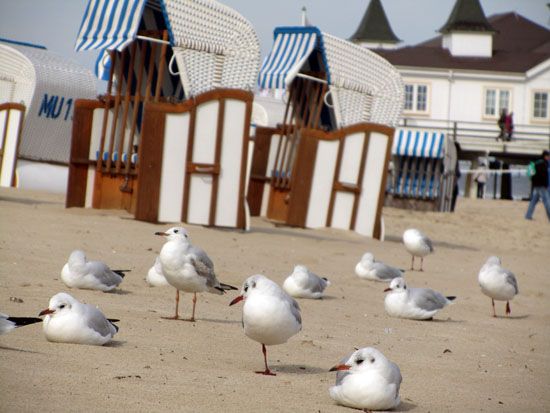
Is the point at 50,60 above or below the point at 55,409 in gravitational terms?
above

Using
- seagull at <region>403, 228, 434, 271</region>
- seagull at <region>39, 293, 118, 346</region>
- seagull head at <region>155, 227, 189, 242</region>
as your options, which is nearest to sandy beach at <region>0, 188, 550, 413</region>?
seagull at <region>39, 293, 118, 346</region>

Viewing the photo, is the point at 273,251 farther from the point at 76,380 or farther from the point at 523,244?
the point at 523,244

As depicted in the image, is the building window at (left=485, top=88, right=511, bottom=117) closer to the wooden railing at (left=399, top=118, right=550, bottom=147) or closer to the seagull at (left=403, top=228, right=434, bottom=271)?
the wooden railing at (left=399, top=118, right=550, bottom=147)

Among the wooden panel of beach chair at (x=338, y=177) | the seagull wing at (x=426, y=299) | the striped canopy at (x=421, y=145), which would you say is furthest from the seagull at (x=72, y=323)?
the striped canopy at (x=421, y=145)

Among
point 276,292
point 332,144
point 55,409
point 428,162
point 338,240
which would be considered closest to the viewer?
point 55,409

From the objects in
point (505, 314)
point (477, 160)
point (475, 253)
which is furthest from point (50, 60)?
point (477, 160)

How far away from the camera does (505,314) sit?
11766 mm

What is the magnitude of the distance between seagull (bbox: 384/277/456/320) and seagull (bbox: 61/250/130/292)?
8.88 feet

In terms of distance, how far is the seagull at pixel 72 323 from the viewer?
681cm

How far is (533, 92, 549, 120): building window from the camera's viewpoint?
5297 centimetres

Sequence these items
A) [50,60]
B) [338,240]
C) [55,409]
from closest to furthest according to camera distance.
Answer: [55,409]
[338,240]
[50,60]

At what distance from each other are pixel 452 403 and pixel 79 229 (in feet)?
27.5

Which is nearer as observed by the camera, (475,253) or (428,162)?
(475,253)

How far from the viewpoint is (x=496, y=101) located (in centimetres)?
5266
